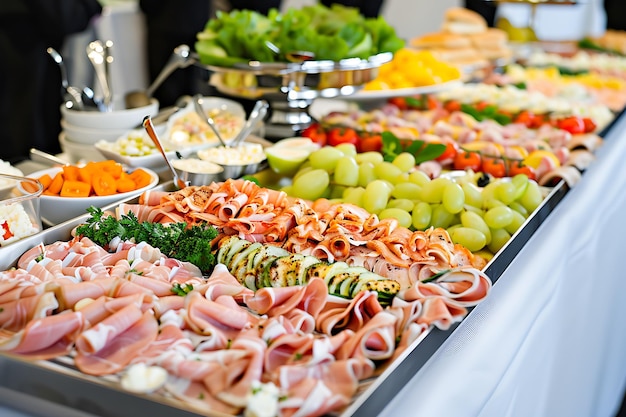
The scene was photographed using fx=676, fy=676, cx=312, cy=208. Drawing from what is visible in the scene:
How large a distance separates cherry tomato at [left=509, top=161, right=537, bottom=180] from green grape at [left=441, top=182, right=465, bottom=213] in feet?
1.06

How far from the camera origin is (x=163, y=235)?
107cm

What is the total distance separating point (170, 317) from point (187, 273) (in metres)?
0.18

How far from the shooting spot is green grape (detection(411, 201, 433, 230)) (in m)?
1.27

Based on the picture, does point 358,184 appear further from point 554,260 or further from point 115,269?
point 115,269

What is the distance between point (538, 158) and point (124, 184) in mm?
943

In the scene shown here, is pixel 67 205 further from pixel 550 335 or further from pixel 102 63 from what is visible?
pixel 550 335

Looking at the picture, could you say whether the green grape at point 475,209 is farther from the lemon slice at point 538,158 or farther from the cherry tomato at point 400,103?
the cherry tomato at point 400,103

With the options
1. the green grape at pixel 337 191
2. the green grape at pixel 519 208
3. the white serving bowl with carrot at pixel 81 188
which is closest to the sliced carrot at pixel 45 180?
the white serving bowl with carrot at pixel 81 188

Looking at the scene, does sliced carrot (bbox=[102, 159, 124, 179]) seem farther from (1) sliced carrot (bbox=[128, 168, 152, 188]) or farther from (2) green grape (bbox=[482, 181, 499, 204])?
(2) green grape (bbox=[482, 181, 499, 204])

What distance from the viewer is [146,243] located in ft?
3.46

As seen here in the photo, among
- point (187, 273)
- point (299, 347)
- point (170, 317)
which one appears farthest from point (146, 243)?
point (299, 347)

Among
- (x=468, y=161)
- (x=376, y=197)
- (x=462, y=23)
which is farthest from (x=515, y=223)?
(x=462, y=23)

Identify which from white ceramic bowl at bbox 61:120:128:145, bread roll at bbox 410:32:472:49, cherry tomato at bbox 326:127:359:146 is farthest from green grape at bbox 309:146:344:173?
bread roll at bbox 410:32:472:49

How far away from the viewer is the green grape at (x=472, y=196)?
134cm
